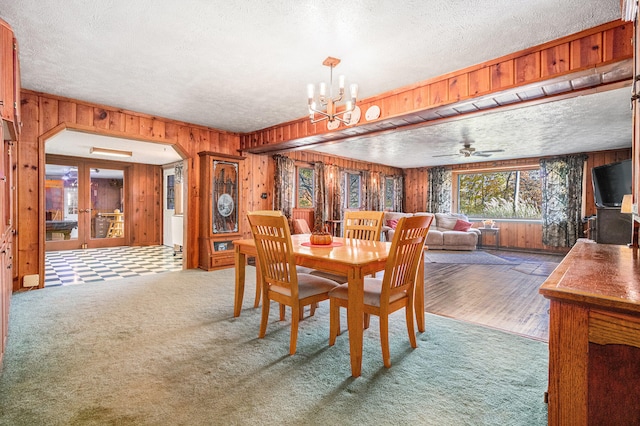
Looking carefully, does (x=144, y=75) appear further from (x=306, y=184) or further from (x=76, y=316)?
(x=306, y=184)

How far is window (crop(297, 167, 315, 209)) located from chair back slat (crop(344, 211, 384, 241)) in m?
4.18

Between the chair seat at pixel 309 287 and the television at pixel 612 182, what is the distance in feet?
13.7

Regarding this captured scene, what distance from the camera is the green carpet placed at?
159 cm

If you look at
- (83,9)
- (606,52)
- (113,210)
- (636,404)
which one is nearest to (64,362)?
(83,9)

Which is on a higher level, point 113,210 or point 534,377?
point 113,210

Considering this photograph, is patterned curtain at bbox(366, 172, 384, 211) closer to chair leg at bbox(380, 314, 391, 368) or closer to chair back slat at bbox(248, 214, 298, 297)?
chair back slat at bbox(248, 214, 298, 297)

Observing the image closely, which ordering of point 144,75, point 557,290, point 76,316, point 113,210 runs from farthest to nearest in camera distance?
point 113,210, point 144,75, point 76,316, point 557,290

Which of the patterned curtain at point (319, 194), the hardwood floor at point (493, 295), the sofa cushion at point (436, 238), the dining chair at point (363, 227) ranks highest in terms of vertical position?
the patterned curtain at point (319, 194)

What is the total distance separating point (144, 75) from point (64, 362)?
2.64 meters

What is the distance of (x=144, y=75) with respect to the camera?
3223mm

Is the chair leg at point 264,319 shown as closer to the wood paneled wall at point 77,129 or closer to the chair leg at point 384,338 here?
the chair leg at point 384,338

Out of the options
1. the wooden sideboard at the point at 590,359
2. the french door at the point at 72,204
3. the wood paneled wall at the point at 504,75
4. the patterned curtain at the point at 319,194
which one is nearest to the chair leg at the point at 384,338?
the wooden sideboard at the point at 590,359

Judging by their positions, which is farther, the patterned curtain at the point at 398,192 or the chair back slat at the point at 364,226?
the patterned curtain at the point at 398,192

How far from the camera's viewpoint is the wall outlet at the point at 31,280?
378 cm
